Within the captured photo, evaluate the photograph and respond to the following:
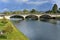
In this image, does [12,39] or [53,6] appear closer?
[12,39]

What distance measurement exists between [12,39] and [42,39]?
8737 millimetres

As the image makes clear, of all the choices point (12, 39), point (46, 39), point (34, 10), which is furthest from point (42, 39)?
point (34, 10)

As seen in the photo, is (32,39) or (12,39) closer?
(12,39)

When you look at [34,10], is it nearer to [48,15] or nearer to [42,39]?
[48,15]

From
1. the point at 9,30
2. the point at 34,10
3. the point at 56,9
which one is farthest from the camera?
the point at 34,10

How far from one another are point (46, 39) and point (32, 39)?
2.71 meters

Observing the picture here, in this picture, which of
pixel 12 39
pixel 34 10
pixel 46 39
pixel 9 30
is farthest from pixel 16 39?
pixel 34 10

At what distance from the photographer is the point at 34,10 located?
576ft

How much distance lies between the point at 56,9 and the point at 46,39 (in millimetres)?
111035

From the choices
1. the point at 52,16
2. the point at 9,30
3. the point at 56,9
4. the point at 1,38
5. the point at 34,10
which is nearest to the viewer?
the point at 1,38

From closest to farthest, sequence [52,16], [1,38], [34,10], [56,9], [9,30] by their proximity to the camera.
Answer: [1,38] → [9,30] → [52,16] → [56,9] → [34,10]

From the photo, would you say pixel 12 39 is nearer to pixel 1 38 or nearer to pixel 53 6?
pixel 1 38

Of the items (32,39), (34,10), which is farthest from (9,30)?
(34,10)

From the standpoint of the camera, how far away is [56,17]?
127938mm
